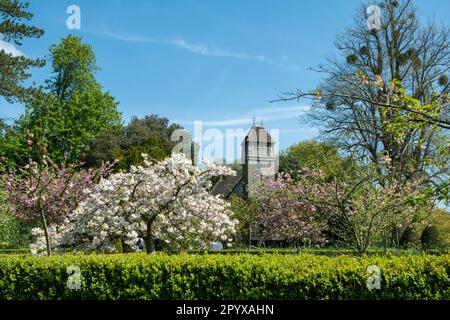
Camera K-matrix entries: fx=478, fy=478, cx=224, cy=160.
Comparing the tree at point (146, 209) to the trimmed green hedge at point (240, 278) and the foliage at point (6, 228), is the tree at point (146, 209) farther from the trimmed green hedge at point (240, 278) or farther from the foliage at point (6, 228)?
the foliage at point (6, 228)

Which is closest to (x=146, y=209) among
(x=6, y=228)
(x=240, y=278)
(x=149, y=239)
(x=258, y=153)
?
(x=149, y=239)

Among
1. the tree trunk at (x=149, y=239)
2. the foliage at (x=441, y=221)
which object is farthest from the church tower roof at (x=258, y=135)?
the tree trunk at (x=149, y=239)

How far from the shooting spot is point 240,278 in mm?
7496

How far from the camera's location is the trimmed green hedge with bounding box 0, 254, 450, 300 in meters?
7.27

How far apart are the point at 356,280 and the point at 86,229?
22.2 feet

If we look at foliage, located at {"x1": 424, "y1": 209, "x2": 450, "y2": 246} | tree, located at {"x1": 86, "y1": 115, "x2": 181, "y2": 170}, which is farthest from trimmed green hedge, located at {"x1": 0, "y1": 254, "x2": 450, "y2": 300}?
tree, located at {"x1": 86, "y1": 115, "x2": 181, "y2": 170}

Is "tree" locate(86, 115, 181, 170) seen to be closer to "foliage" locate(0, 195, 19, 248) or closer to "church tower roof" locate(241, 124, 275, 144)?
"church tower roof" locate(241, 124, 275, 144)

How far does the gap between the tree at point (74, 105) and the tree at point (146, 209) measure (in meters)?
28.1

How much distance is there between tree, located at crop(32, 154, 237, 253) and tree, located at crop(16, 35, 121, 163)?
1108 inches

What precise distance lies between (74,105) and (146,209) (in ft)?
99.3

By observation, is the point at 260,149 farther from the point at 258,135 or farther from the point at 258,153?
the point at 258,135
